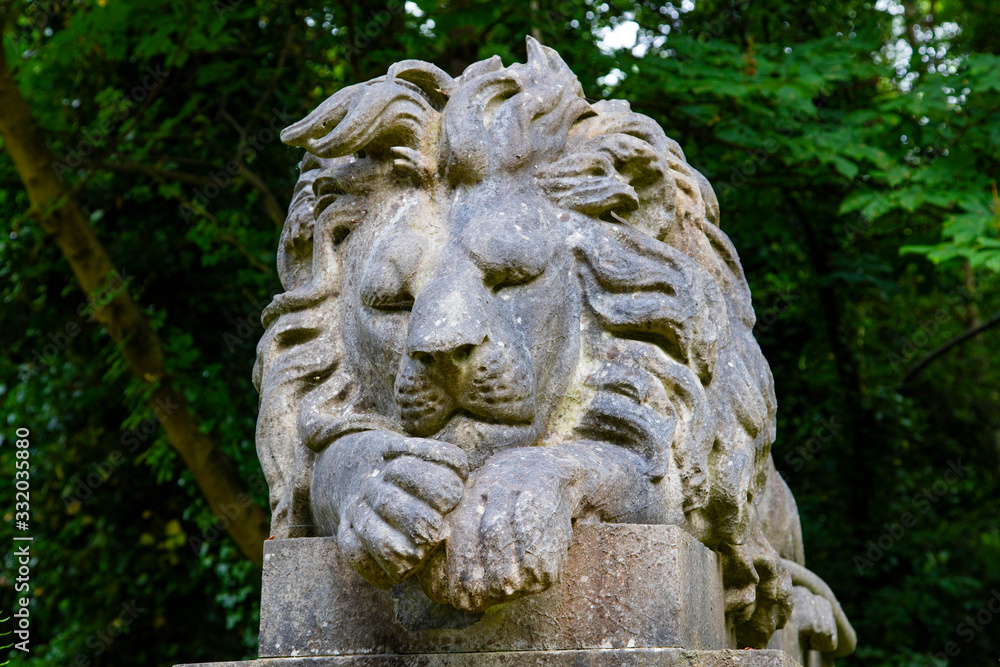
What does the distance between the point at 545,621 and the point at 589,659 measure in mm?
132

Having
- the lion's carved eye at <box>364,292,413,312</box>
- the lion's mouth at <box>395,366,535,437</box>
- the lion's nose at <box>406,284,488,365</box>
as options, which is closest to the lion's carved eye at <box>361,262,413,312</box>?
the lion's carved eye at <box>364,292,413,312</box>

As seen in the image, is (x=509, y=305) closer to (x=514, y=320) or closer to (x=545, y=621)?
(x=514, y=320)

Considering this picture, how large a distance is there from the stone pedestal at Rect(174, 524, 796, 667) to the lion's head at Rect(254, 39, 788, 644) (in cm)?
17

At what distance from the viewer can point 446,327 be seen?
2582mm

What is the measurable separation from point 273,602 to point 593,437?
0.83 m

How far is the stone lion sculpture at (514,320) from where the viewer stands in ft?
8.66

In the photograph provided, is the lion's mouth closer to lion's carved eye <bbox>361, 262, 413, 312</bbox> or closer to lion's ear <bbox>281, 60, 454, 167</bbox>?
lion's carved eye <bbox>361, 262, 413, 312</bbox>

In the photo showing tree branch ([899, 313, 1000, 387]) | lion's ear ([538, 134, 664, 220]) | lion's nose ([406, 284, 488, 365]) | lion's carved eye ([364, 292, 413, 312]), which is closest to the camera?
lion's nose ([406, 284, 488, 365])

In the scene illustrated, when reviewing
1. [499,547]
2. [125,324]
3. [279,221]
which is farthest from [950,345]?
[499,547]

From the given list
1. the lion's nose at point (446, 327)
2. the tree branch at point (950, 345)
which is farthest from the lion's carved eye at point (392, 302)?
the tree branch at point (950, 345)

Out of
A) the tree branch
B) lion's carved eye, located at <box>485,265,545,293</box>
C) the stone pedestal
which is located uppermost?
the tree branch

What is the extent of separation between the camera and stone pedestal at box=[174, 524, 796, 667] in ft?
7.86

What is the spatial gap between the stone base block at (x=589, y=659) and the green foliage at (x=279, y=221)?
9.99ft

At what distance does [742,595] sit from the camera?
3.07 m
